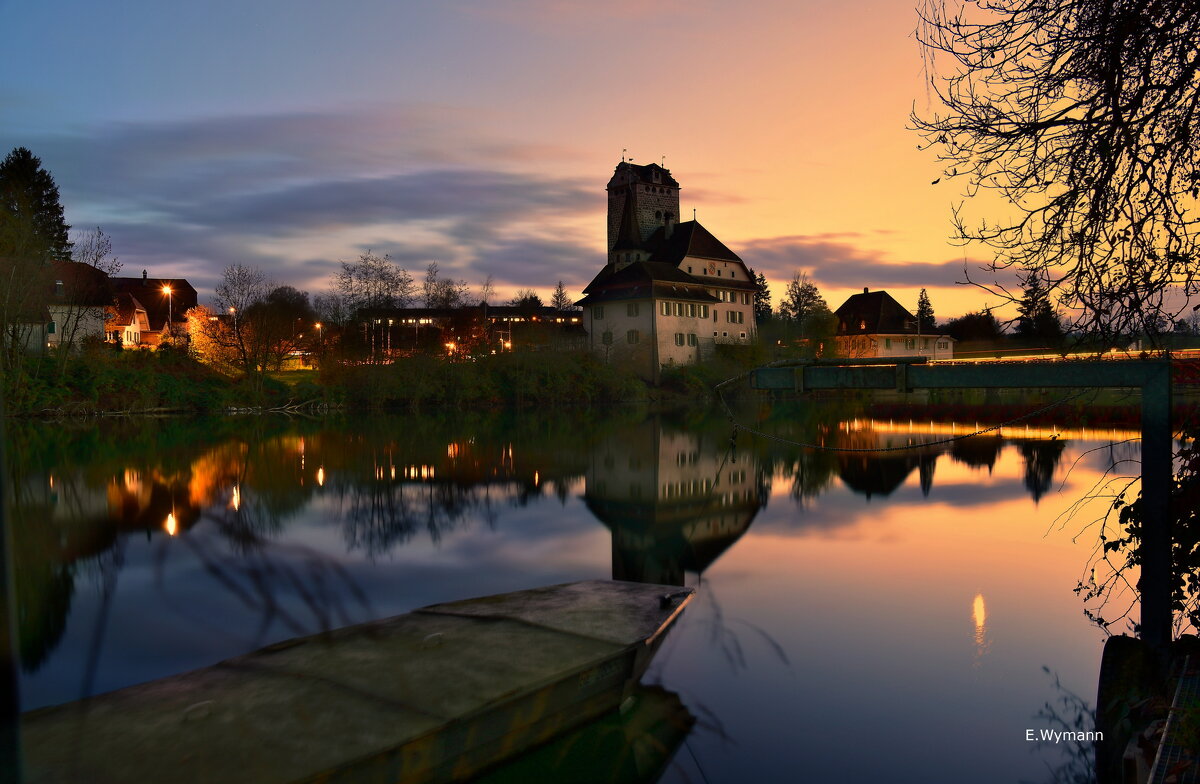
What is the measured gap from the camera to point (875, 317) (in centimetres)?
9875

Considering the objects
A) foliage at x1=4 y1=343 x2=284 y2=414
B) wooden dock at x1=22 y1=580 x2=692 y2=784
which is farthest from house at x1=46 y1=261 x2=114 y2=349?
wooden dock at x1=22 y1=580 x2=692 y2=784

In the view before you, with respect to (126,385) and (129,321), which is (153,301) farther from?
(126,385)

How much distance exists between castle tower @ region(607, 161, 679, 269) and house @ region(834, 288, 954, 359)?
944 inches

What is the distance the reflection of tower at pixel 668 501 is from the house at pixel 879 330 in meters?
60.4

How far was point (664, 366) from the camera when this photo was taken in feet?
262

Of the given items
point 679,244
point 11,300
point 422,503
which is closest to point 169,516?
point 422,503

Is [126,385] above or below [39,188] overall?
below

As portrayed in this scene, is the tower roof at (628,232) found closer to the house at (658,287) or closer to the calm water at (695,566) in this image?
the house at (658,287)

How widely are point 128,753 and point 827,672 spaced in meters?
7.92

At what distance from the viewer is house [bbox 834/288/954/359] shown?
3853 inches

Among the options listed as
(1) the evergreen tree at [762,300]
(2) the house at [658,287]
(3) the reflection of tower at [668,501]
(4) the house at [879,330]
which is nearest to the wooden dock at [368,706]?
(3) the reflection of tower at [668,501]

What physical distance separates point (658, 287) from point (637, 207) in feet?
61.7

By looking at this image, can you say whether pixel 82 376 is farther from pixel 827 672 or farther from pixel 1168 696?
pixel 1168 696

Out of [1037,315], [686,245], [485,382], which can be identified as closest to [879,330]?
[686,245]
